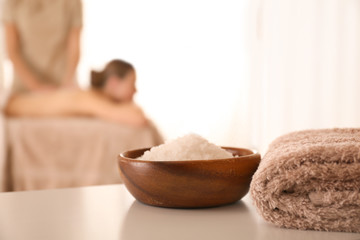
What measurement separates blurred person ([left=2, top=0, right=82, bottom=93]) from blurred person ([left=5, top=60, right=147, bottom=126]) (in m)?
0.08

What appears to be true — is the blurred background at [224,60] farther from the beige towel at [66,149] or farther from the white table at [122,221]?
the white table at [122,221]

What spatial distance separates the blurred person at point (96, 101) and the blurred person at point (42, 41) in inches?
3.3

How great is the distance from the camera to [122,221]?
0.51m

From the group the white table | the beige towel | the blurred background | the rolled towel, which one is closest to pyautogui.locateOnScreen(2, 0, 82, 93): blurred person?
the blurred background

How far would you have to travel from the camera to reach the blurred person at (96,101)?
211 centimetres

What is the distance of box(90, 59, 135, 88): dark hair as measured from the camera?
234cm

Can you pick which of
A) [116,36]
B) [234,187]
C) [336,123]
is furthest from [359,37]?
[234,187]

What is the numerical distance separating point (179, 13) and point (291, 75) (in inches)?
31.8

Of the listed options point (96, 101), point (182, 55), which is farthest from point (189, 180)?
point (182, 55)

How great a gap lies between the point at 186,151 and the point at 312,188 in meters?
0.18

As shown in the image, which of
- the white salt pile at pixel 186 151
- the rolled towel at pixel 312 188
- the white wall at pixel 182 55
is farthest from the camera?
the white wall at pixel 182 55

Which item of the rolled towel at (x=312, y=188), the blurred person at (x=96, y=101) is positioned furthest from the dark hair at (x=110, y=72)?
the rolled towel at (x=312, y=188)

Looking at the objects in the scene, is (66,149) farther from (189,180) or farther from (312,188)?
(312,188)

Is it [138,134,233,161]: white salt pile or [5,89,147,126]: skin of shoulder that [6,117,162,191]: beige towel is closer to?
[5,89,147,126]: skin of shoulder
